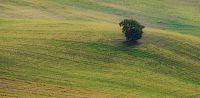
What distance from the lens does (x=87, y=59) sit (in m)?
67.3

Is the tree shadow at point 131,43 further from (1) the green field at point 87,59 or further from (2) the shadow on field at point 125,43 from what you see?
(1) the green field at point 87,59

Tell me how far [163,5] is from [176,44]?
40.0m

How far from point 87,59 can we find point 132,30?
30.8ft

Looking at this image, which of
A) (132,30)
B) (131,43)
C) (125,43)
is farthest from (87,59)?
(132,30)

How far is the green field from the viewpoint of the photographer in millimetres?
58219

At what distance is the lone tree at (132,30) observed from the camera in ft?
239

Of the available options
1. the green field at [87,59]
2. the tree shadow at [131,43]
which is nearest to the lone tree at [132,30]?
the tree shadow at [131,43]

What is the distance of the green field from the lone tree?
144 centimetres

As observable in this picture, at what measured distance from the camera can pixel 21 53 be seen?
66125 millimetres

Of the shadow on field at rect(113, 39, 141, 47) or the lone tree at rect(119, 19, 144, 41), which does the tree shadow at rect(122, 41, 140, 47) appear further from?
the lone tree at rect(119, 19, 144, 41)

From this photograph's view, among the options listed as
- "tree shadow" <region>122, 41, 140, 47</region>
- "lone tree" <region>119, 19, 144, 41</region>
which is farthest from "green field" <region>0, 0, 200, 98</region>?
"lone tree" <region>119, 19, 144, 41</region>

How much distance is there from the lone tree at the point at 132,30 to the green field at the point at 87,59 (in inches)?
56.5

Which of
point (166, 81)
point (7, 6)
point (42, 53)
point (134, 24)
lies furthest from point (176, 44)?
point (7, 6)

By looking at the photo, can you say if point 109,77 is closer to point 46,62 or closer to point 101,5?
point 46,62
